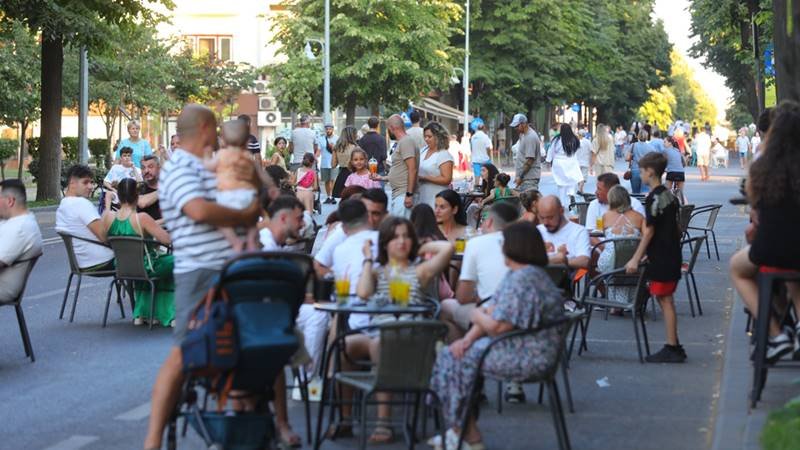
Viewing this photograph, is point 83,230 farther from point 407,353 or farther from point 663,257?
point 407,353

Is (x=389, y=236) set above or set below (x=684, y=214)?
above

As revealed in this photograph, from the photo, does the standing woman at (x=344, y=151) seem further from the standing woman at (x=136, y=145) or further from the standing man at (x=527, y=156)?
the standing man at (x=527, y=156)

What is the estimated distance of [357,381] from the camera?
7.71 meters

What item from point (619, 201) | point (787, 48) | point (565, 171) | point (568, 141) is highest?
point (787, 48)

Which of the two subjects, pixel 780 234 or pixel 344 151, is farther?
pixel 344 151

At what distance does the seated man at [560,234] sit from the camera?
1163cm

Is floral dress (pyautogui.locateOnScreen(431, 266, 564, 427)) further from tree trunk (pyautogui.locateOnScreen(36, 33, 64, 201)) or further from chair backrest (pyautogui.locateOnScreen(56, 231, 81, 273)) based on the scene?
tree trunk (pyautogui.locateOnScreen(36, 33, 64, 201))

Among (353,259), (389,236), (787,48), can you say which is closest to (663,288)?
(787,48)

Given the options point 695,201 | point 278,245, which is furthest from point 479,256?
point 695,201

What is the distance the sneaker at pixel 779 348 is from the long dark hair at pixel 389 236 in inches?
85.7

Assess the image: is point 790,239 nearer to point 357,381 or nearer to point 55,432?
point 357,381

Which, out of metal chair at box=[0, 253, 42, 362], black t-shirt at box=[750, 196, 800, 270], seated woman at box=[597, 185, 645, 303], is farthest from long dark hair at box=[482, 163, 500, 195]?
black t-shirt at box=[750, 196, 800, 270]

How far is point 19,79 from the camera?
43.5 m

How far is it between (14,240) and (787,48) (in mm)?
6728
